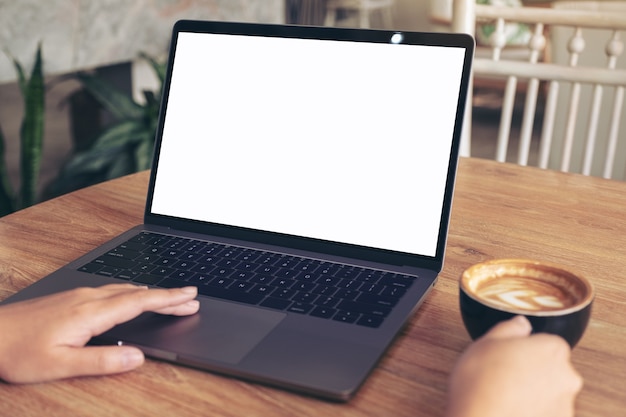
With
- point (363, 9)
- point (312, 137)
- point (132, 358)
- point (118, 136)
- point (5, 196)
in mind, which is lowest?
point (5, 196)

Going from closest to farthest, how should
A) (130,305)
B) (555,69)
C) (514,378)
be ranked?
(514,378) < (130,305) < (555,69)

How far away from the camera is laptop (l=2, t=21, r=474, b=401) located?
1.91 ft

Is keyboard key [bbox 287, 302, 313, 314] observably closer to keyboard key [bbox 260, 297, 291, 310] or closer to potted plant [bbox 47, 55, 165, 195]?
keyboard key [bbox 260, 297, 291, 310]

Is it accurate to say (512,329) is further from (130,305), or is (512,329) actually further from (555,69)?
(555,69)

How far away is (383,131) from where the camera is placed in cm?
72

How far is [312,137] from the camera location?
0.76 metres

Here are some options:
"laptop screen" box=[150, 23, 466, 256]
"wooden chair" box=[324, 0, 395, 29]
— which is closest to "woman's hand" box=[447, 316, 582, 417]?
"laptop screen" box=[150, 23, 466, 256]

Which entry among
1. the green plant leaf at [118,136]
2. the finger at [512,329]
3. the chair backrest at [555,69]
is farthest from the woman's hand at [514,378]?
the green plant leaf at [118,136]

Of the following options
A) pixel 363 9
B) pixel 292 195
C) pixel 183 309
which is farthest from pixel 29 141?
pixel 363 9

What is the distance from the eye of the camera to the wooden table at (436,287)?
504mm

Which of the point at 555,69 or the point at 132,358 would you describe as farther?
the point at 555,69

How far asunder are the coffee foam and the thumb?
267mm

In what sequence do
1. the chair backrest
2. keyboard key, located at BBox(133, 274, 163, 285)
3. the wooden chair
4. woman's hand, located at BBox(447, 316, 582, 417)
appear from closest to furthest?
woman's hand, located at BBox(447, 316, 582, 417) → keyboard key, located at BBox(133, 274, 163, 285) → the chair backrest → the wooden chair

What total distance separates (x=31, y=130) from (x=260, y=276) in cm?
137
